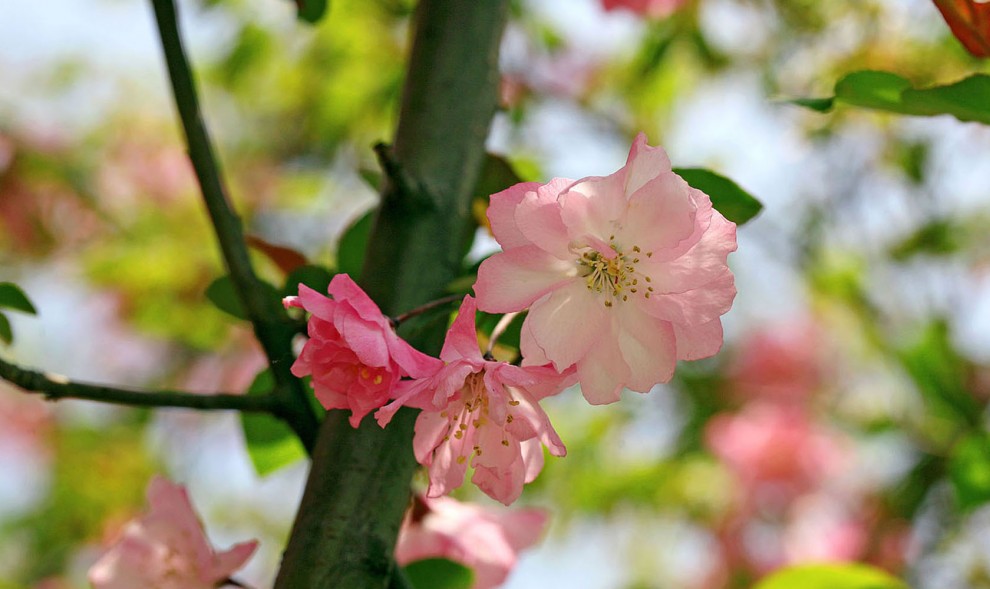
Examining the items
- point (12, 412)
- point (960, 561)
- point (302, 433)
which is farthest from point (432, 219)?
point (12, 412)

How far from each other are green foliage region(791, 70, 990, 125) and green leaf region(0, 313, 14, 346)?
1.54ft

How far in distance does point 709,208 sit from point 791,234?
1804 mm

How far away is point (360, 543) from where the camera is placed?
0.47 metres

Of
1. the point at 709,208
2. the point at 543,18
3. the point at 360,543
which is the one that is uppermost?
the point at 543,18

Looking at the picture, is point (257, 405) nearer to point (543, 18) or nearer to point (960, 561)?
point (543, 18)

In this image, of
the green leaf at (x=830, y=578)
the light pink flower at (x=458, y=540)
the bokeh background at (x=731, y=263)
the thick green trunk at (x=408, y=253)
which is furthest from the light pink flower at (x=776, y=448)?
the thick green trunk at (x=408, y=253)

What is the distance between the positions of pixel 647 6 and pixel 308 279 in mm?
861

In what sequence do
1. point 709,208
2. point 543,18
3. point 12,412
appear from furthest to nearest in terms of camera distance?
point 12,412 < point 543,18 < point 709,208

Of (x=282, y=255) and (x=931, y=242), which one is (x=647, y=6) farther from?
(x=931, y=242)

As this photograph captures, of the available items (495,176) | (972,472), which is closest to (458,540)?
(495,176)

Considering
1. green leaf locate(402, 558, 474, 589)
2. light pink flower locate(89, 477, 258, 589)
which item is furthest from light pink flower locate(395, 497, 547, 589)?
light pink flower locate(89, 477, 258, 589)

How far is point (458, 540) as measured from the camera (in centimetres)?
65

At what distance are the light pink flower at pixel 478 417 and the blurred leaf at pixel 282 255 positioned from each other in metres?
0.20

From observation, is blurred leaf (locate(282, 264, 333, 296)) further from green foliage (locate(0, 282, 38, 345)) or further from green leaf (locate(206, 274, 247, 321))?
green foliage (locate(0, 282, 38, 345))
